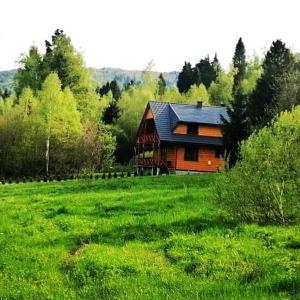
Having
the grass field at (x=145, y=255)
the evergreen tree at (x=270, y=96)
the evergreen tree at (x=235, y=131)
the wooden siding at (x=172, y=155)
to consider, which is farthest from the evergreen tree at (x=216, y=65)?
the grass field at (x=145, y=255)

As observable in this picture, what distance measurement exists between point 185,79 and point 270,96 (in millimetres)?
65432

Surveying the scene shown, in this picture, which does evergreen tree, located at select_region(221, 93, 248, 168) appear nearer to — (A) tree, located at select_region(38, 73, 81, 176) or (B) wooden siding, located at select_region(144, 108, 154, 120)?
(B) wooden siding, located at select_region(144, 108, 154, 120)

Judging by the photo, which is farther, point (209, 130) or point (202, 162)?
point (209, 130)

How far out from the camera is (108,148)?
63.1 meters

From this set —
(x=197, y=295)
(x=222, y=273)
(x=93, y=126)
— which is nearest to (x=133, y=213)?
(x=222, y=273)

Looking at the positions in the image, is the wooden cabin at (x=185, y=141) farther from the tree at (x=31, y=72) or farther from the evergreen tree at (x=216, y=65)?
the evergreen tree at (x=216, y=65)

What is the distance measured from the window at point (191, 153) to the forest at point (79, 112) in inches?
298

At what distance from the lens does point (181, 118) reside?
53.7 metres

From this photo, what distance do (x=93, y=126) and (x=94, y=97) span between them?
30.6 feet

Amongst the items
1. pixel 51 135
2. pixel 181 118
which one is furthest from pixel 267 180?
pixel 51 135

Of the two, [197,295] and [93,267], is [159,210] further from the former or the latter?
[197,295]

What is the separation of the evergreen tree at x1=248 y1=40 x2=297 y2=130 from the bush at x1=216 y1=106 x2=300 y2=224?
74.8 ft

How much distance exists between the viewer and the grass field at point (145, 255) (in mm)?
9398

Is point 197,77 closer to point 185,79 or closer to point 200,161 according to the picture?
point 185,79
